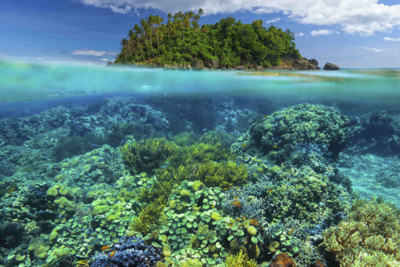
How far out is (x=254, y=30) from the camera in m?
50.3

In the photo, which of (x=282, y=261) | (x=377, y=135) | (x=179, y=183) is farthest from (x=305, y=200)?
(x=377, y=135)

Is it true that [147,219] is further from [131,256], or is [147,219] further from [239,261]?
[239,261]

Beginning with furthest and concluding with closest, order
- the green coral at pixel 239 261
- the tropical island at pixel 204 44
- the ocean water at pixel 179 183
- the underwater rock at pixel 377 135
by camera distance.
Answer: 1. the tropical island at pixel 204 44
2. the underwater rock at pixel 377 135
3. the ocean water at pixel 179 183
4. the green coral at pixel 239 261

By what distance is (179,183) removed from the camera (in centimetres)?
720

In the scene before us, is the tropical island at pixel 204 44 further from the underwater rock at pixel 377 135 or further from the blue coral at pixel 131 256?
the blue coral at pixel 131 256

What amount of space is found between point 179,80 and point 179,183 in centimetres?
1718

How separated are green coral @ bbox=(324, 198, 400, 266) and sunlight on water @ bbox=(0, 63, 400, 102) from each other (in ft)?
52.2

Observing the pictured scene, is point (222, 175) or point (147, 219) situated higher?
point (222, 175)

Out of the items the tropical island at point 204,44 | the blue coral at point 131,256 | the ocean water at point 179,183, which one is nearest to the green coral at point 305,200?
the ocean water at point 179,183

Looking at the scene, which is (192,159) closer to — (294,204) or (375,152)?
(294,204)

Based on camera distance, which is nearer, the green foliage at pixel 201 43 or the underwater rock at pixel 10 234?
the underwater rock at pixel 10 234

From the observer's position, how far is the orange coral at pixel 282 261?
409cm

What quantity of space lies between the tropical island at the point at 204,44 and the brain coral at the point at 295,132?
27481mm

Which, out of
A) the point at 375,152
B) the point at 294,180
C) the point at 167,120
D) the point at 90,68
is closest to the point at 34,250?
the point at 294,180
